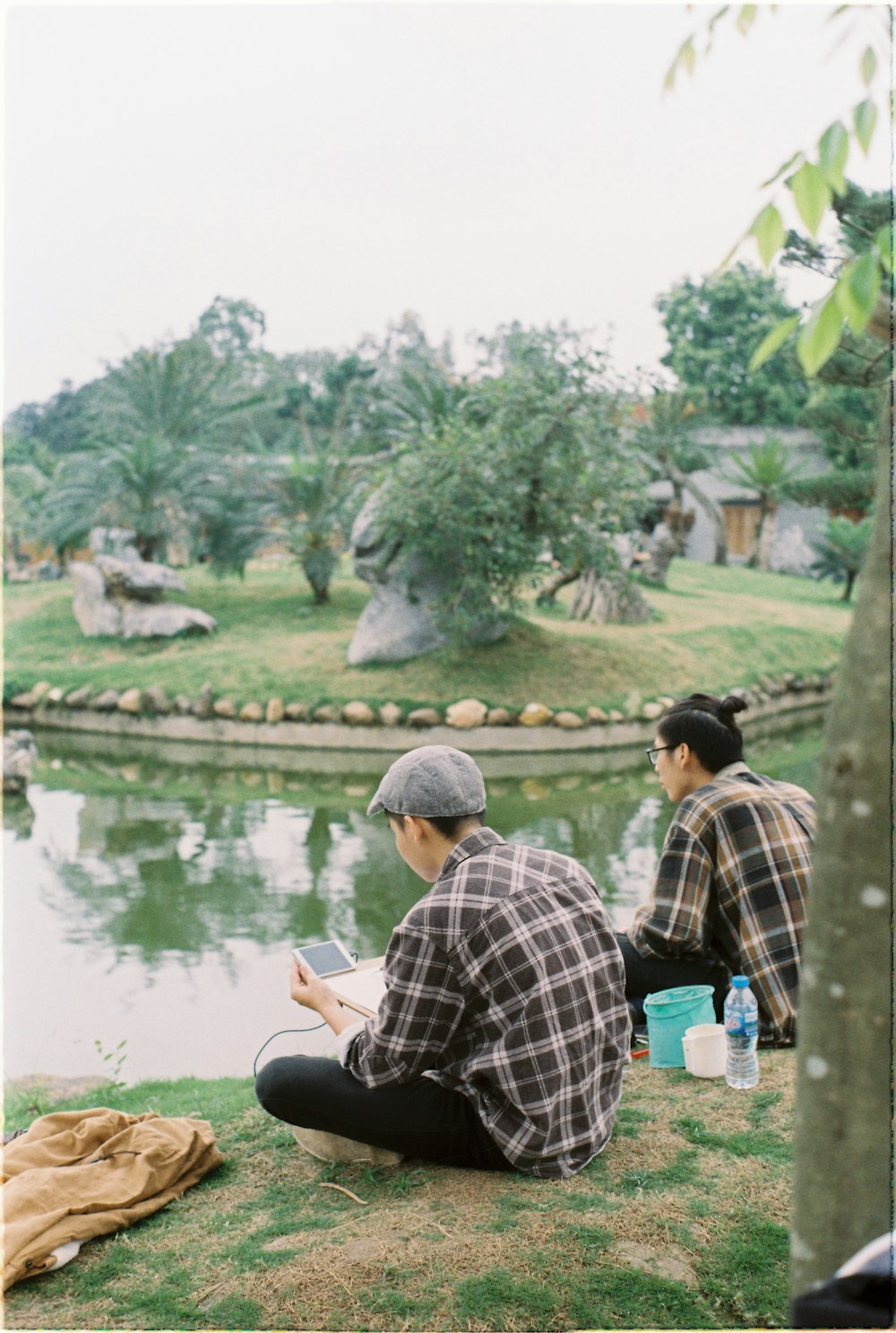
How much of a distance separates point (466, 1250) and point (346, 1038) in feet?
1.39

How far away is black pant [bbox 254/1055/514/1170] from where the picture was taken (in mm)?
2160

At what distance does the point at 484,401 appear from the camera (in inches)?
440

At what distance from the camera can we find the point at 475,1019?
2.06m

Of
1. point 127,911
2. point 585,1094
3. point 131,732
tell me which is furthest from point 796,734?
point 585,1094

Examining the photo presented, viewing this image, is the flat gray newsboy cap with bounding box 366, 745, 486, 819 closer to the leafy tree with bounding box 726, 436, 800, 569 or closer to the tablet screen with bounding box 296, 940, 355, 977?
Answer: the tablet screen with bounding box 296, 940, 355, 977

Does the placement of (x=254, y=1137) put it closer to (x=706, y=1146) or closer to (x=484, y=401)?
(x=706, y=1146)

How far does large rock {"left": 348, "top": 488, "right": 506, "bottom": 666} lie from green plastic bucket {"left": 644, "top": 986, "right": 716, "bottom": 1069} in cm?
869

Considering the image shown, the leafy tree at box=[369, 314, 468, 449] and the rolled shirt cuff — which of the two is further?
the leafy tree at box=[369, 314, 468, 449]

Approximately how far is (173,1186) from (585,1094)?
33.5 inches

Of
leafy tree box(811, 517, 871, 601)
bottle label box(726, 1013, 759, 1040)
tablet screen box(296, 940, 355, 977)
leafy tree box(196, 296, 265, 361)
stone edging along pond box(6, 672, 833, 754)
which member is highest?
leafy tree box(196, 296, 265, 361)

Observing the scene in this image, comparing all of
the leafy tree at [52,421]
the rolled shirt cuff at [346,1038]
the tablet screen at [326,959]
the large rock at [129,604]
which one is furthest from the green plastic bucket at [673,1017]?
the leafy tree at [52,421]

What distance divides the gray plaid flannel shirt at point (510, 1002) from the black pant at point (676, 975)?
726mm

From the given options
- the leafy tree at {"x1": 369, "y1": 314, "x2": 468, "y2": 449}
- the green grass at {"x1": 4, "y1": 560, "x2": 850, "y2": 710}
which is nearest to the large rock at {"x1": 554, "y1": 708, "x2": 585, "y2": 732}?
the green grass at {"x1": 4, "y1": 560, "x2": 850, "y2": 710}

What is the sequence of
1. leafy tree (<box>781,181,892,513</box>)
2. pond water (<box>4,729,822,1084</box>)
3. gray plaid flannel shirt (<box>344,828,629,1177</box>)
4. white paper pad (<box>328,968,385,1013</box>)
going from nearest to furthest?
gray plaid flannel shirt (<box>344,828,629,1177</box>) → white paper pad (<box>328,968,385,1013</box>) → pond water (<box>4,729,822,1084</box>) → leafy tree (<box>781,181,892,513</box>)
